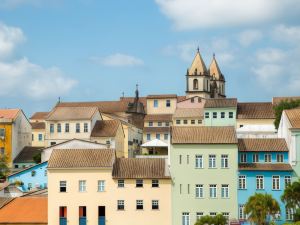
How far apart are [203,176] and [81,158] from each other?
11821 millimetres

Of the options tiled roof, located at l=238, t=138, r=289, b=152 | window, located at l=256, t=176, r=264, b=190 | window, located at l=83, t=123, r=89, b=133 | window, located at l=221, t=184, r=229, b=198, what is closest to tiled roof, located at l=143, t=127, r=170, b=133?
window, located at l=83, t=123, r=89, b=133

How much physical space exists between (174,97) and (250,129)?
30772mm

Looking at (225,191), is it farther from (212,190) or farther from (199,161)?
(199,161)

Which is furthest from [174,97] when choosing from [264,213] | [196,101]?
[264,213]

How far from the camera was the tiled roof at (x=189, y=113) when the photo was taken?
114 meters

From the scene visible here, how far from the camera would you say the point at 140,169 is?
70812mm

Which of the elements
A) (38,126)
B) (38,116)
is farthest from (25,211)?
(38,116)

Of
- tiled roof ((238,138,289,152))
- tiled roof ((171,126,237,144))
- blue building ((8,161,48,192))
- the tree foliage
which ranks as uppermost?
tiled roof ((171,126,237,144))

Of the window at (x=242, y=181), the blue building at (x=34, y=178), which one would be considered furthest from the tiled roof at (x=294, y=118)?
the blue building at (x=34, y=178)

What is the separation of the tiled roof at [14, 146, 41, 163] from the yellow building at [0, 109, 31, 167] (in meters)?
0.57

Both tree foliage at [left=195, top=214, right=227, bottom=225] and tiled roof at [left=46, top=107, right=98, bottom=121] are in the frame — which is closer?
tree foliage at [left=195, top=214, right=227, bottom=225]

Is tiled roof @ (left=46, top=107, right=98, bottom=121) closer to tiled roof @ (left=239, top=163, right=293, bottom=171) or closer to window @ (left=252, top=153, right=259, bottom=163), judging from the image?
window @ (left=252, top=153, right=259, bottom=163)

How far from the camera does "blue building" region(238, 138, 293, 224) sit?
224 feet

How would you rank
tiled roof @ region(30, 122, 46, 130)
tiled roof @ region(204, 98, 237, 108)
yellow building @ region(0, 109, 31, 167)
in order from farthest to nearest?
tiled roof @ region(30, 122, 46, 130), tiled roof @ region(204, 98, 237, 108), yellow building @ region(0, 109, 31, 167)
